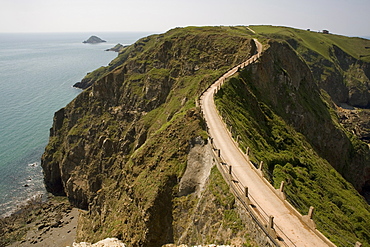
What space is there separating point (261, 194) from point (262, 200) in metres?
1.03

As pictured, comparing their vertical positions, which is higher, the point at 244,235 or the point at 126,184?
the point at 244,235

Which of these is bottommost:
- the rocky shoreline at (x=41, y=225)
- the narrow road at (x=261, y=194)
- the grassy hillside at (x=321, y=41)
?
the rocky shoreline at (x=41, y=225)

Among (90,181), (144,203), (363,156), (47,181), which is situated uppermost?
(144,203)

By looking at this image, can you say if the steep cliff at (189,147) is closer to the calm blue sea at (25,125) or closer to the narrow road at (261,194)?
the narrow road at (261,194)

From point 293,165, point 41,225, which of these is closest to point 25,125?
point 41,225

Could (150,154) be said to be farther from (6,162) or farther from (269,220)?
(6,162)

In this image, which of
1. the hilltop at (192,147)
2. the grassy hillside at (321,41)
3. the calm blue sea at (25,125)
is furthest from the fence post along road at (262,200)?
the grassy hillside at (321,41)

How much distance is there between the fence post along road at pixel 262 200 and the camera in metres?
21.5

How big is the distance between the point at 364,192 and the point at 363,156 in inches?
397

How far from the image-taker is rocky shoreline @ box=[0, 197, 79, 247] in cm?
6012

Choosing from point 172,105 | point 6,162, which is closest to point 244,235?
point 172,105

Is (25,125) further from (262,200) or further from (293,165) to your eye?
(262,200)

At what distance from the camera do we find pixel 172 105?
226ft

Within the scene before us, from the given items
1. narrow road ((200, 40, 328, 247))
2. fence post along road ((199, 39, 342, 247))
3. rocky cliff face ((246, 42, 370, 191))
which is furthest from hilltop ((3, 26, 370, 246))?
narrow road ((200, 40, 328, 247))
